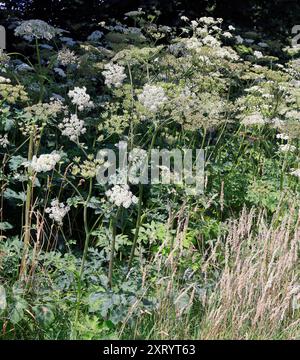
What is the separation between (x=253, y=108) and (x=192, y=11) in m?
3.70

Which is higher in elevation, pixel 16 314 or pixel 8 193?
pixel 8 193

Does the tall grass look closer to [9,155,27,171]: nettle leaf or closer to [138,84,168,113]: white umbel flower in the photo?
[138,84,168,113]: white umbel flower

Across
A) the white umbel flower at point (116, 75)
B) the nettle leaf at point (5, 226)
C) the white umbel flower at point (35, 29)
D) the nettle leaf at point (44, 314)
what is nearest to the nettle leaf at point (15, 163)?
the nettle leaf at point (5, 226)

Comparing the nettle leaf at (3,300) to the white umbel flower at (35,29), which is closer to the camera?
the nettle leaf at (3,300)

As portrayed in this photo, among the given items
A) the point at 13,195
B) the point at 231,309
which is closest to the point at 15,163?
the point at 13,195

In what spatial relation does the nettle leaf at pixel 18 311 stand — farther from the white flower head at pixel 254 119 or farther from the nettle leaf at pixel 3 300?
the white flower head at pixel 254 119

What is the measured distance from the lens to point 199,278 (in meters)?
3.57

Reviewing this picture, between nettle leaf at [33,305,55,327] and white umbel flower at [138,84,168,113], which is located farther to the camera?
white umbel flower at [138,84,168,113]

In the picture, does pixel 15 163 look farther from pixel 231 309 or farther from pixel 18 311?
pixel 231 309

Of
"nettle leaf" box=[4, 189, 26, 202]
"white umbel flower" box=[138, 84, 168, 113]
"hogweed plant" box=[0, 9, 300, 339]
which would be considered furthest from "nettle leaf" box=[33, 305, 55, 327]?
"white umbel flower" box=[138, 84, 168, 113]

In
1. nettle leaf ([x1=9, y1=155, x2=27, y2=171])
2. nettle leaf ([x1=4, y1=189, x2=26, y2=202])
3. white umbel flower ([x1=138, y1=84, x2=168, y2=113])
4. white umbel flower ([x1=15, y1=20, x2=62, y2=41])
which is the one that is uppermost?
white umbel flower ([x1=15, y1=20, x2=62, y2=41])

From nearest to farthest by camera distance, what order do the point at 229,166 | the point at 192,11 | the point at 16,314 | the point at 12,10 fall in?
the point at 16,314 → the point at 229,166 → the point at 12,10 → the point at 192,11
